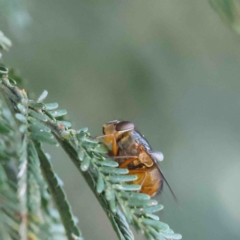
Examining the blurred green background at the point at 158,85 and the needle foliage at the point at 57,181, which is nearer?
the needle foliage at the point at 57,181

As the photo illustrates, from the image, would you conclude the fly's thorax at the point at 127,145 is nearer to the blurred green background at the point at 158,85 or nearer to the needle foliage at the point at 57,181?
the needle foliage at the point at 57,181

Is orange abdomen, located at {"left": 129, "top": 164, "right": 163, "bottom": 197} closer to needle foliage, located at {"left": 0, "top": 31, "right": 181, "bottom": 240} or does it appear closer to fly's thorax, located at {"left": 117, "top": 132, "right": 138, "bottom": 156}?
fly's thorax, located at {"left": 117, "top": 132, "right": 138, "bottom": 156}

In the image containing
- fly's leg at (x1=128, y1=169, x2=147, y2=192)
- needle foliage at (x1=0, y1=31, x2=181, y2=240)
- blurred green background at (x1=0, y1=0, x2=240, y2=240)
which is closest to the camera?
needle foliage at (x1=0, y1=31, x2=181, y2=240)

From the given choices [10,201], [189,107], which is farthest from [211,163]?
[10,201]

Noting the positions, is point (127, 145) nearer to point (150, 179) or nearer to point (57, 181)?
point (150, 179)

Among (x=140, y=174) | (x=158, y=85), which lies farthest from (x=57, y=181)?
(x=158, y=85)

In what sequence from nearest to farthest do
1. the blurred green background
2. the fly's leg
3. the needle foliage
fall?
the needle foliage < the fly's leg < the blurred green background

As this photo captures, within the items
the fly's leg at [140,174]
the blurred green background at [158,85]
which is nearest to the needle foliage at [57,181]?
the fly's leg at [140,174]

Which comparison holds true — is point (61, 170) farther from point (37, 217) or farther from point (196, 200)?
point (37, 217)

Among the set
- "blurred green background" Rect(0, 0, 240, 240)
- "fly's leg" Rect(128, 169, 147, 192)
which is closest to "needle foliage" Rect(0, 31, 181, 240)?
"fly's leg" Rect(128, 169, 147, 192)
